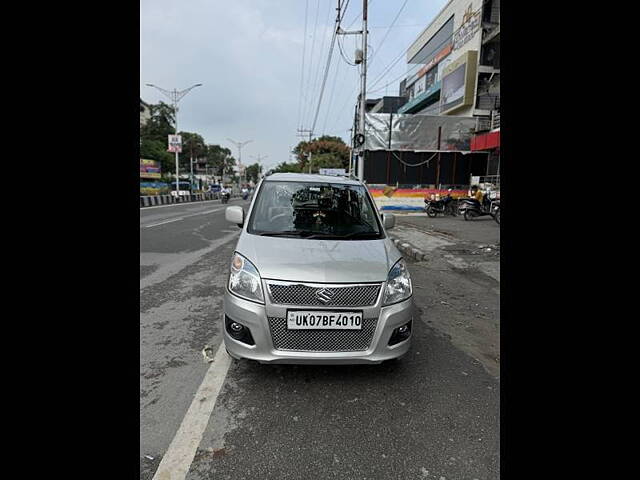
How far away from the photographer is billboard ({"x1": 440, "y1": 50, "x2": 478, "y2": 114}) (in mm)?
19188

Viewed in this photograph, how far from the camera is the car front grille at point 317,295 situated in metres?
2.50

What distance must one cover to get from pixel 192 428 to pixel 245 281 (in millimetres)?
994

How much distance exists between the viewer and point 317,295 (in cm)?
Answer: 250

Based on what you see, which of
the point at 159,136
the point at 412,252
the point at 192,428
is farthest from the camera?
the point at 159,136

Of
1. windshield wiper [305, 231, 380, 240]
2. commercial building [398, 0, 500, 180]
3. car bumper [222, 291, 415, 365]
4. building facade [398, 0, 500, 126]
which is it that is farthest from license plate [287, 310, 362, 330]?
building facade [398, 0, 500, 126]

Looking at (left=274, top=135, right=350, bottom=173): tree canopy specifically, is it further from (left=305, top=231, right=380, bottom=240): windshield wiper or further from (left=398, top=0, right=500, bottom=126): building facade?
(left=305, top=231, right=380, bottom=240): windshield wiper

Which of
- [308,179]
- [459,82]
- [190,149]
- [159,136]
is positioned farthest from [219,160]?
[308,179]

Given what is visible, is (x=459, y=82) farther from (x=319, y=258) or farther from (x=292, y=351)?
(x=292, y=351)

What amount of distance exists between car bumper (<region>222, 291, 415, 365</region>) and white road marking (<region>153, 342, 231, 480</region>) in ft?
1.05

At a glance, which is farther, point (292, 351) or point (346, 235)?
point (346, 235)
